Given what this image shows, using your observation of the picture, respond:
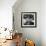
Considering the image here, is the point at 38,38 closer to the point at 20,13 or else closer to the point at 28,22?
the point at 28,22

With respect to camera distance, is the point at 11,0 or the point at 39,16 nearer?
the point at 11,0

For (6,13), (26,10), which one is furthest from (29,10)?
(6,13)

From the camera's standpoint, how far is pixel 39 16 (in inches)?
219

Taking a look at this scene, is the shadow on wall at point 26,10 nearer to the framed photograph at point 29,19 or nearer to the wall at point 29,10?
the wall at point 29,10

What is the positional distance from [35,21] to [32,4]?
81cm

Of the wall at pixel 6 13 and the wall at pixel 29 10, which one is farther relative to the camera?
the wall at pixel 29 10

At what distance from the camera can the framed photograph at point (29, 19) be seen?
554cm

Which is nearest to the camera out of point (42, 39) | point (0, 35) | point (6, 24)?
point (0, 35)

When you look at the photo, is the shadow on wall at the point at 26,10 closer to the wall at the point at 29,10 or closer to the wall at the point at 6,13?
the wall at the point at 29,10

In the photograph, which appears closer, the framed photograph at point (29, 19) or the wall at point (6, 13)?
the wall at point (6, 13)

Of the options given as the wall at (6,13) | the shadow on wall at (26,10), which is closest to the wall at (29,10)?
the shadow on wall at (26,10)

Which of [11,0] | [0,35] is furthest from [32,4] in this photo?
[0,35]

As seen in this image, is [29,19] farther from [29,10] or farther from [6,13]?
[6,13]

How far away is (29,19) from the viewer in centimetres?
556
